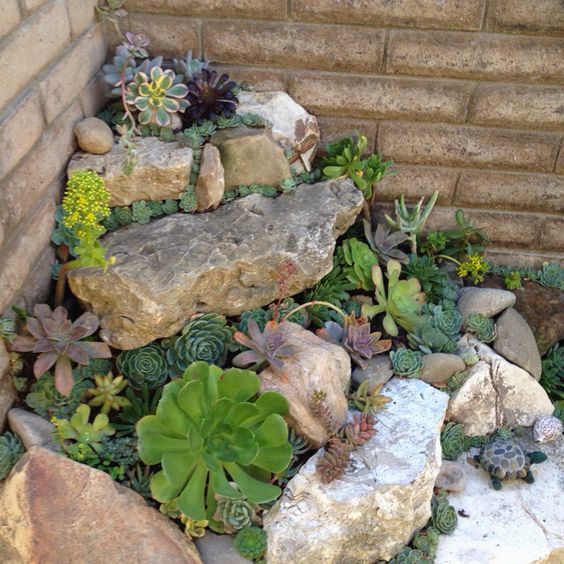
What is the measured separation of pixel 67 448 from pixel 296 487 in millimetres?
898

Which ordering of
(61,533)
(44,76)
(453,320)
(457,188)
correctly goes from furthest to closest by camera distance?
(457,188) → (453,320) → (44,76) → (61,533)

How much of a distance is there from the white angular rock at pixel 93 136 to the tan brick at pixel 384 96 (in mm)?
1039

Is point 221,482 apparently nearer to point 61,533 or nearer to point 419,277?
point 61,533

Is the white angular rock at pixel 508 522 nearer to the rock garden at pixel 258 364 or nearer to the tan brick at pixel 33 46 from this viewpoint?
the rock garden at pixel 258 364

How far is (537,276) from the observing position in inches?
159

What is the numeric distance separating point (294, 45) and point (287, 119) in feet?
1.23

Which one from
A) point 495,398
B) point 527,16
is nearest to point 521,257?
point 495,398

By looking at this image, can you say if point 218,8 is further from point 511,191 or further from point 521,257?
point 521,257

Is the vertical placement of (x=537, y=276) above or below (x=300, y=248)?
below

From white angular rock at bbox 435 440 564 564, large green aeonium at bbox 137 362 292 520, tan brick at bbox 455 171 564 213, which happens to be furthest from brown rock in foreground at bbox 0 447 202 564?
tan brick at bbox 455 171 564 213

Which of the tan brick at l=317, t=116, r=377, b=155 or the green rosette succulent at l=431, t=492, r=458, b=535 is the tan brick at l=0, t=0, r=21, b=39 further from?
the green rosette succulent at l=431, t=492, r=458, b=535

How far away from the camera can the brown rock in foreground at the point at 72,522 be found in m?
2.45

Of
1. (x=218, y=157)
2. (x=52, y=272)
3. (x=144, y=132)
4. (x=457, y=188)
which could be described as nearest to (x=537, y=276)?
(x=457, y=188)

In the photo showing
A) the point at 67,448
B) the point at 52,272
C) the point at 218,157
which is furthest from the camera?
the point at 218,157
